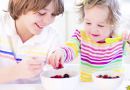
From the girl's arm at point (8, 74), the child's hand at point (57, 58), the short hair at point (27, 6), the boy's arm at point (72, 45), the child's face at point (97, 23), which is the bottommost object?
the girl's arm at point (8, 74)

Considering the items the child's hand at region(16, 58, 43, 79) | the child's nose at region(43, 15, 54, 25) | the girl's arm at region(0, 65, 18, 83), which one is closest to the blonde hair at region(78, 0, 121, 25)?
the child's nose at region(43, 15, 54, 25)

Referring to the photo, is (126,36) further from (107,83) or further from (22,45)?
(22,45)

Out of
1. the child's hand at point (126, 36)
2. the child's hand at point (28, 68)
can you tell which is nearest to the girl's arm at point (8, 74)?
the child's hand at point (28, 68)

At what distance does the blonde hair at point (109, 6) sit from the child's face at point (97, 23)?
15mm

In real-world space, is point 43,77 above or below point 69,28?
below

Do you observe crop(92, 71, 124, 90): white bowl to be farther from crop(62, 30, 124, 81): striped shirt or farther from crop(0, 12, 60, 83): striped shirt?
crop(0, 12, 60, 83): striped shirt

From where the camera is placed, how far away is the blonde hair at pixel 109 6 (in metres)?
1.28

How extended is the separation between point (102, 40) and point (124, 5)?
19 cm

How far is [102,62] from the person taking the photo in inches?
52.4

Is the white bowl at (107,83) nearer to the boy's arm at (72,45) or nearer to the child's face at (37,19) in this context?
the boy's arm at (72,45)

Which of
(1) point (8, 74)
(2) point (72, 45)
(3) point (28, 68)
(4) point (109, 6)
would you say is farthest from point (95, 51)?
(1) point (8, 74)

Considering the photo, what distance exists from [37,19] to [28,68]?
228 mm

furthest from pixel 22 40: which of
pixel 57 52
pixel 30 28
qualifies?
pixel 57 52

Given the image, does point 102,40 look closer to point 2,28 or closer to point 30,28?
point 30,28
